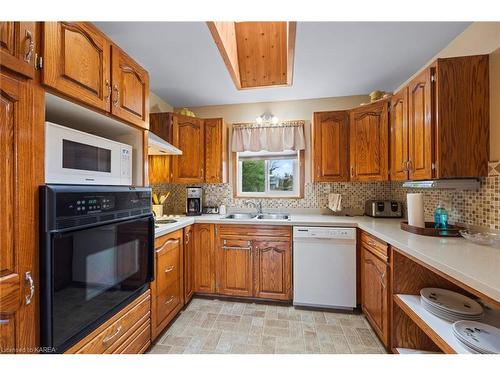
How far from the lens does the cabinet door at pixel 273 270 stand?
212 cm

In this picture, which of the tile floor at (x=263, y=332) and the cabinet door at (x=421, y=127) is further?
the tile floor at (x=263, y=332)

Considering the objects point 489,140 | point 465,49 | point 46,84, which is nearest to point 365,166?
point 489,140

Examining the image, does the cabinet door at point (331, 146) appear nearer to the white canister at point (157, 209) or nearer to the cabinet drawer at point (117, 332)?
the white canister at point (157, 209)

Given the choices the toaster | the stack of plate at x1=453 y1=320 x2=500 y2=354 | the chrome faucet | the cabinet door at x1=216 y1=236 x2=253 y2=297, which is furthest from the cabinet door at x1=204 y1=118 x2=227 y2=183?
the stack of plate at x1=453 y1=320 x2=500 y2=354

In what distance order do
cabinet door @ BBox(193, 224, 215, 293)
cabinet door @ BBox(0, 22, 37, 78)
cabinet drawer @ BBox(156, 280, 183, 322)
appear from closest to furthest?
cabinet door @ BBox(0, 22, 37, 78) < cabinet drawer @ BBox(156, 280, 183, 322) < cabinet door @ BBox(193, 224, 215, 293)

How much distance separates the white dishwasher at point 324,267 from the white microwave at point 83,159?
1.58m

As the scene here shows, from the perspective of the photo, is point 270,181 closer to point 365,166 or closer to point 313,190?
point 313,190

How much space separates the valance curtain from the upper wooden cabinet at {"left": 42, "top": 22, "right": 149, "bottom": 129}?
1.50 metres

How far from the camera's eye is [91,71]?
100cm

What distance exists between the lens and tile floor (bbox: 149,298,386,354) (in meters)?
1.55

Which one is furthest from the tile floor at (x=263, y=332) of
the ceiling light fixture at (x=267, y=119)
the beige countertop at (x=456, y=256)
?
the ceiling light fixture at (x=267, y=119)

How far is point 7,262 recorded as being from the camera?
68cm

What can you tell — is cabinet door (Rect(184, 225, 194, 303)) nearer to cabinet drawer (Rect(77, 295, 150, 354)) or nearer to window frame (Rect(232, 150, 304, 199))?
cabinet drawer (Rect(77, 295, 150, 354))

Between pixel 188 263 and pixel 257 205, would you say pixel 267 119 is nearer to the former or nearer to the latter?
pixel 257 205
